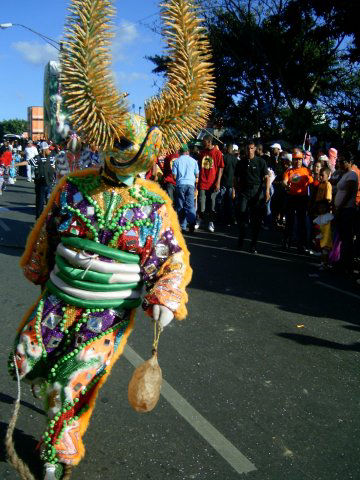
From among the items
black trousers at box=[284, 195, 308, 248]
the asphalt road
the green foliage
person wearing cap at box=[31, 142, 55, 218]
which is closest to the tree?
the green foliage

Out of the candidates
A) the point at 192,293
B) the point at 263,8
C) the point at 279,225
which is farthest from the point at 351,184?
the point at 263,8

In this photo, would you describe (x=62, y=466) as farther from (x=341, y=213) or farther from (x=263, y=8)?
(x=263, y=8)

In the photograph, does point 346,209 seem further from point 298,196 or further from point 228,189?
point 228,189

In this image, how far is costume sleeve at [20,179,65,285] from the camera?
8.61 feet

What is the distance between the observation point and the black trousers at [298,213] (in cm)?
873

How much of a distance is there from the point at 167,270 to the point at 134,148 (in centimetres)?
62

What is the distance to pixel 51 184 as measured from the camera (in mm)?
9867

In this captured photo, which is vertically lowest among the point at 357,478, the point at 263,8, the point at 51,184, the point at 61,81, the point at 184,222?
the point at 357,478

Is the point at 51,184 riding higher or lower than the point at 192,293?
higher

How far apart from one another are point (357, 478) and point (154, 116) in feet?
7.16

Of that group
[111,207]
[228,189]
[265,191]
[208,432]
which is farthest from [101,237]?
[228,189]

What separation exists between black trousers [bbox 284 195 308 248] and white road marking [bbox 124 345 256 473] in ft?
19.1

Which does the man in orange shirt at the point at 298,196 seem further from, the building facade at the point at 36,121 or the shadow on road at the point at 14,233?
the shadow on road at the point at 14,233

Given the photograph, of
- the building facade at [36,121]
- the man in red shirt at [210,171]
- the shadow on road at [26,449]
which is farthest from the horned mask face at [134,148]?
the man in red shirt at [210,171]
